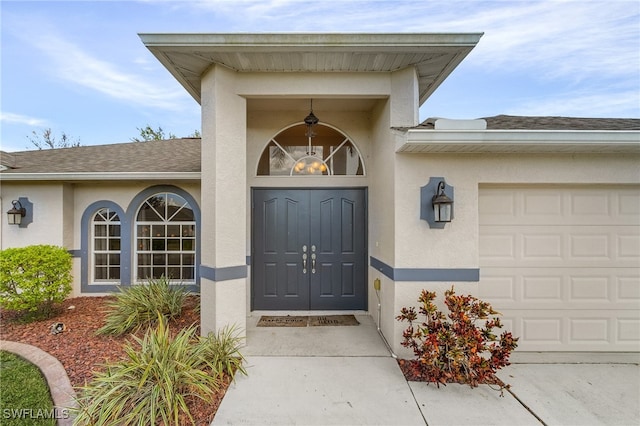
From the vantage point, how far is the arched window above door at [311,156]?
5090 millimetres

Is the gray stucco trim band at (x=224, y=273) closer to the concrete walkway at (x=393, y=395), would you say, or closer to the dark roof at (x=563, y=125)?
the concrete walkway at (x=393, y=395)

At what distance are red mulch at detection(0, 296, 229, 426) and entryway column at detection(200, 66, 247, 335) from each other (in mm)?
997

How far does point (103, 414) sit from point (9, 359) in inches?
105

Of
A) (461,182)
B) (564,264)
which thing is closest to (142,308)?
(461,182)

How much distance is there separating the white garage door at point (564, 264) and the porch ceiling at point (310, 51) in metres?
2.06

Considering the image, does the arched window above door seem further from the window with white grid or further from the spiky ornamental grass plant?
the window with white grid

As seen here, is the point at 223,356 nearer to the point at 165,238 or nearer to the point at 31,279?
the point at 165,238

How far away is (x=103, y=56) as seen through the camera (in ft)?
28.8

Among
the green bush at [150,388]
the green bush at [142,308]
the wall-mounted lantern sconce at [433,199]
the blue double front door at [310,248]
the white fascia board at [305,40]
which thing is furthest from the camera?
the blue double front door at [310,248]

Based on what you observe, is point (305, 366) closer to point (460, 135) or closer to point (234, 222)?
point (234, 222)

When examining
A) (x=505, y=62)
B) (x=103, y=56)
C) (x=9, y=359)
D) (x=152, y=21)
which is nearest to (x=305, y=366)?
(x=9, y=359)

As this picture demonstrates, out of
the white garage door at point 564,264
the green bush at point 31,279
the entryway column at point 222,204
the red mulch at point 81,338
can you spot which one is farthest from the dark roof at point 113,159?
the white garage door at point 564,264

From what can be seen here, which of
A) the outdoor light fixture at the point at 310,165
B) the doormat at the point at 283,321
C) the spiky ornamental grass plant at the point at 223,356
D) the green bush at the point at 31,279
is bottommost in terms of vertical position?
the doormat at the point at 283,321

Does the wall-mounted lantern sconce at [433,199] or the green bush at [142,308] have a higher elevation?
the wall-mounted lantern sconce at [433,199]
